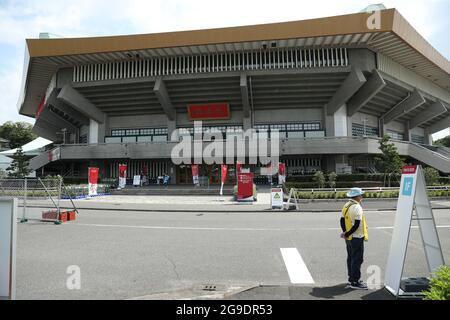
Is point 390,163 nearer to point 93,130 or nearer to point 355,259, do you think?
point 355,259

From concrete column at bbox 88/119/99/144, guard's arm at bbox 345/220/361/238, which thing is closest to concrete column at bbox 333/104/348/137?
concrete column at bbox 88/119/99/144

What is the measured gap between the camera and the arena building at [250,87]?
31.6m

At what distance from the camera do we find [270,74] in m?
33.2

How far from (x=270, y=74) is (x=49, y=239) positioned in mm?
28518

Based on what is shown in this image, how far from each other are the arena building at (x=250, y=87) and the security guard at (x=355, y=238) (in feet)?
92.6

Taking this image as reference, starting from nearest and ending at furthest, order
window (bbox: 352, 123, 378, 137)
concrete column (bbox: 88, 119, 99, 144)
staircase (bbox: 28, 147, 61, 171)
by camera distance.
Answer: window (bbox: 352, 123, 378, 137)
staircase (bbox: 28, 147, 61, 171)
concrete column (bbox: 88, 119, 99, 144)

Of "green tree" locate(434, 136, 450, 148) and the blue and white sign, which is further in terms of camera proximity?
"green tree" locate(434, 136, 450, 148)

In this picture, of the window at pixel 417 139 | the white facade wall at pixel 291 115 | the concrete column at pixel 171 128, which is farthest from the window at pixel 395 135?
the concrete column at pixel 171 128

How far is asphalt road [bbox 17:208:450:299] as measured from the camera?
516 cm

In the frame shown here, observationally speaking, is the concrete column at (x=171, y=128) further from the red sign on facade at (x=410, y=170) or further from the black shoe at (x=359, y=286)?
the black shoe at (x=359, y=286)

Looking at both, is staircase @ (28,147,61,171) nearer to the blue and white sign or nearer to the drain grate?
the drain grate

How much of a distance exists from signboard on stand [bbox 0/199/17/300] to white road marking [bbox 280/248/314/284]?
4.15 m
